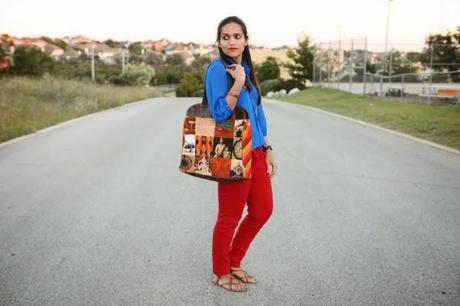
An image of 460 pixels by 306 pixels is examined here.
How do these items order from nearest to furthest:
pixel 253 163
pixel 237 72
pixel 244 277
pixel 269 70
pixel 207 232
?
pixel 237 72 → pixel 253 163 → pixel 244 277 → pixel 207 232 → pixel 269 70

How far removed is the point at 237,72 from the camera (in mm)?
2768

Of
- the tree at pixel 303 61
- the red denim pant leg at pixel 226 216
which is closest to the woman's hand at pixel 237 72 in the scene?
the red denim pant leg at pixel 226 216

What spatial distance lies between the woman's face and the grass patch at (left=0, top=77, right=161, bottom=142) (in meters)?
8.47

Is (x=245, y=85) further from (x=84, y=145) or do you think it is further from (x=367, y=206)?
(x=84, y=145)

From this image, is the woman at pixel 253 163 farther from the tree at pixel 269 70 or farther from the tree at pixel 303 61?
the tree at pixel 269 70

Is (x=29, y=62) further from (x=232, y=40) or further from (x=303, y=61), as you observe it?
(x=232, y=40)

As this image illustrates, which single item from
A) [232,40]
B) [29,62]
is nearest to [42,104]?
[232,40]

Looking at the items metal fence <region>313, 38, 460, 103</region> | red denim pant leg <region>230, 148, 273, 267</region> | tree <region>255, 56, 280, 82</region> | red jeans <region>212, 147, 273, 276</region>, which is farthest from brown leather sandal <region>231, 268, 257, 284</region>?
tree <region>255, 56, 280, 82</region>

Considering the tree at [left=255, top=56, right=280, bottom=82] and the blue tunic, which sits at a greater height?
the tree at [left=255, top=56, right=280, bottom=82]

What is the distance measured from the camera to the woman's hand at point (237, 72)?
274 centimetres

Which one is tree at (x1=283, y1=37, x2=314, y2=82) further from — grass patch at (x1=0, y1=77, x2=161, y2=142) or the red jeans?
the red jeans

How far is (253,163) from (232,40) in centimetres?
77

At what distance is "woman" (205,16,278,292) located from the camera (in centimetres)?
280

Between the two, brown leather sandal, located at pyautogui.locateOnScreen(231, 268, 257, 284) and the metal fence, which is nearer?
brown leather sandal, located at pyautogui.locateOnScreen(231, 268, 257, 284)
